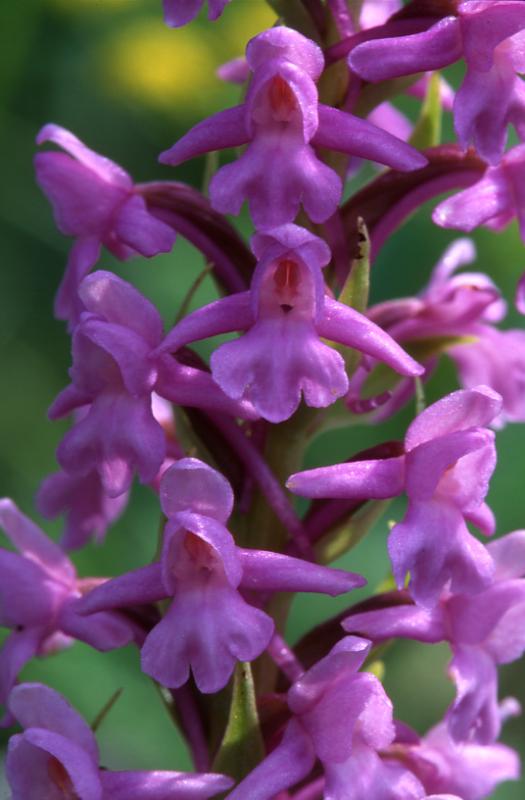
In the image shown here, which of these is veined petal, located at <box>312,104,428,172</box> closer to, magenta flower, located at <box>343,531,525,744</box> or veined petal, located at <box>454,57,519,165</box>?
veined petal, located at <box>454,57,519,165</box>

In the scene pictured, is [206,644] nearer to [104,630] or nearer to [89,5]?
[104,630]

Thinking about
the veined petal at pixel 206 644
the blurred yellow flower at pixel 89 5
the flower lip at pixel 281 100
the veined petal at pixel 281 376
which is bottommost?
the veined petal at pixel 206 644

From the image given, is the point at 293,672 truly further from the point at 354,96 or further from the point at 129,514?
the point at 129,514

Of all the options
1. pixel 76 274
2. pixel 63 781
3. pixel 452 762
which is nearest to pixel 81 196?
pixel 76 274

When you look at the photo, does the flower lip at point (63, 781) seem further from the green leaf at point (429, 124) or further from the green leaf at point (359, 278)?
the green leaf at point (429, 124)

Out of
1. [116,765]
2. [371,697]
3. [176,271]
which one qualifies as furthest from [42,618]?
[176,271]

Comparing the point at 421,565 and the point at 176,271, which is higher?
the point at 421,565

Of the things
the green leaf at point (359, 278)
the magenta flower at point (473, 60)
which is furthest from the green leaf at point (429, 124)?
the green leaf at point (359, 278)

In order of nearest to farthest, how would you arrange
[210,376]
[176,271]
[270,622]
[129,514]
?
1. [270,622]
2. [210,376]
3. [129,514]
4. [176,271]
